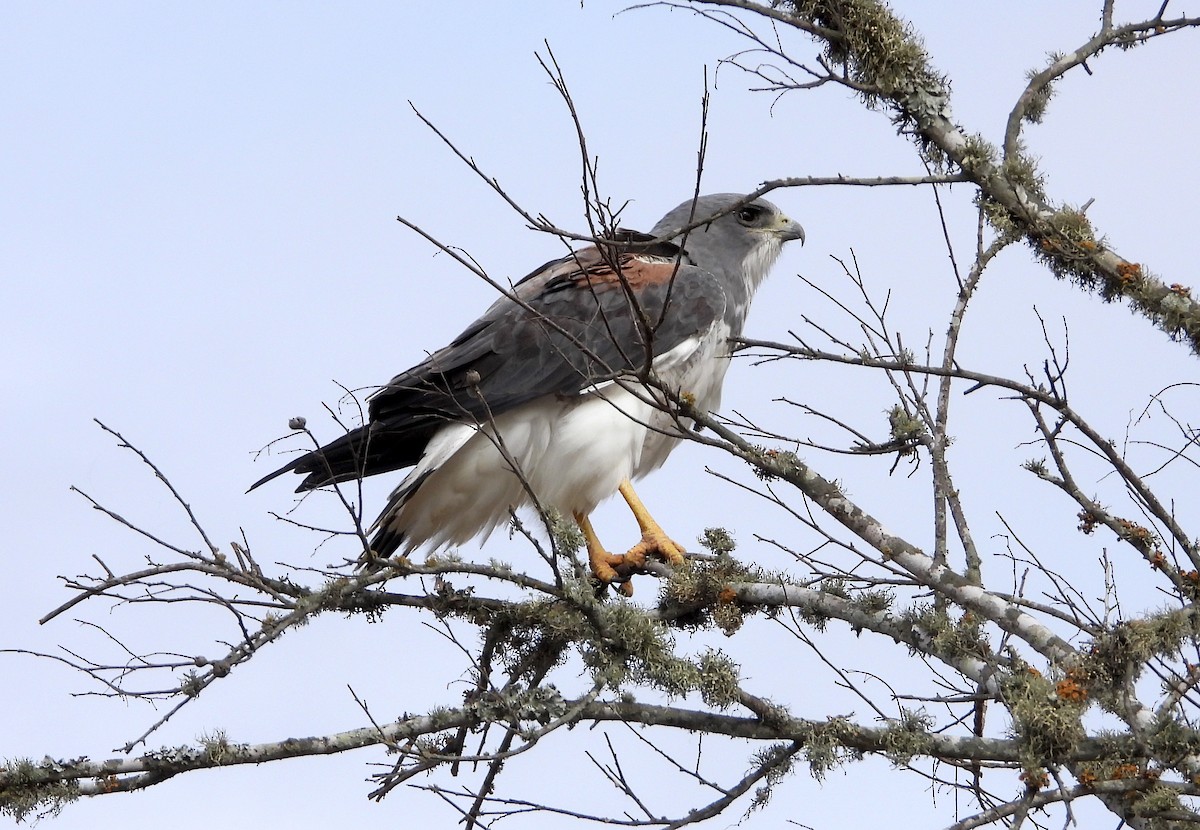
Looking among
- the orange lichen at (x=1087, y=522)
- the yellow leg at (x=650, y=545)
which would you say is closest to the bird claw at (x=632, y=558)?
the yellow leg at (x=650, y=545)

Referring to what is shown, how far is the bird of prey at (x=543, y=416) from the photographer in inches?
233

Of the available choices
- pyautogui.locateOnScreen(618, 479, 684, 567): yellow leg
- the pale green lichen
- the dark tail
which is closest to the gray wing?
the dark tail

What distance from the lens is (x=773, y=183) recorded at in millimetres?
4055

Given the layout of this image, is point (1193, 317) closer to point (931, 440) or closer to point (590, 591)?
point (931, 440)

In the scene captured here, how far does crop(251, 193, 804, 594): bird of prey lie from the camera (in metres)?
5.91

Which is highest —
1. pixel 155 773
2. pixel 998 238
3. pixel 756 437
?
pixel 998 238

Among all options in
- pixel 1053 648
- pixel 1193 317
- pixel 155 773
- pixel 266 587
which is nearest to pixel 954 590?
pixel 1053 648

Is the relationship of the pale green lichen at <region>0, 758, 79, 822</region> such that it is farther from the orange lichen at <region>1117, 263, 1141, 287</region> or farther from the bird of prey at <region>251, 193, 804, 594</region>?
the orange lichen at <region>1117, 263, 1141, 287</region>

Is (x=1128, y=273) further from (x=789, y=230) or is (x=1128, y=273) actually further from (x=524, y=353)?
(x=789, y=230)

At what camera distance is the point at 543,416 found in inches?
244

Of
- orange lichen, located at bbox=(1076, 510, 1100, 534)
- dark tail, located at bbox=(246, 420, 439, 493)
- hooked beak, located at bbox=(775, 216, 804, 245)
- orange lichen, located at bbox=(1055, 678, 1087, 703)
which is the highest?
hooked beak, located at bbox=(775, 216, 804, 245)

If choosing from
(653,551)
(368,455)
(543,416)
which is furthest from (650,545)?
(368,455)

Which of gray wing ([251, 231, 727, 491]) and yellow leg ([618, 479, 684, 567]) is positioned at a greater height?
gray wing ([251, 231, 727, 491])

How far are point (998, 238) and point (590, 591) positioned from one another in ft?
6.68
